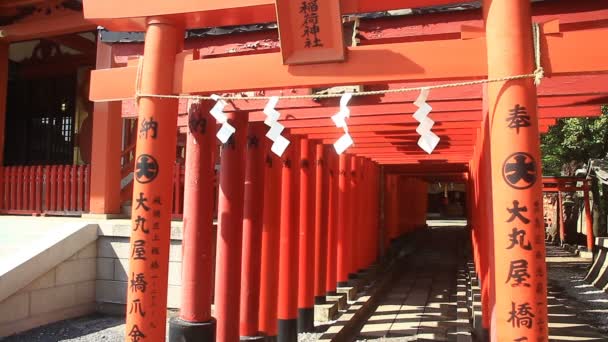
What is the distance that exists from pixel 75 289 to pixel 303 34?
641 cm

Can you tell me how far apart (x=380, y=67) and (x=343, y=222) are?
245 inches

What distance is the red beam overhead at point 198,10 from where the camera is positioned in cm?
329

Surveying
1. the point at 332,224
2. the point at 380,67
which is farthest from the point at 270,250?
the point at 380,67

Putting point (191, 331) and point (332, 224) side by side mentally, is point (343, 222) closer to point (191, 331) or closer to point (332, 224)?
point (332, 224)

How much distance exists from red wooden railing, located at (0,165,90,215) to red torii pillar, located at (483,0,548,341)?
8.58m

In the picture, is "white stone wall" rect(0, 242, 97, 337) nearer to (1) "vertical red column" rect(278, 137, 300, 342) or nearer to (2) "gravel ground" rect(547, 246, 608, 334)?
(1) "vertical red column" rect(278, 137, 300, 342)

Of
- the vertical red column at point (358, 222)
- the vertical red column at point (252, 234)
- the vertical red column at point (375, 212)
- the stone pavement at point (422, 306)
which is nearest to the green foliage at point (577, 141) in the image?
the stone pavement at point (422, 306)

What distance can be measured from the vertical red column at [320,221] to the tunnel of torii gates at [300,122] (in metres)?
0.36

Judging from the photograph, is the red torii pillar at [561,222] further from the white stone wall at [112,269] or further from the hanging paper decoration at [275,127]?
the hanging paper decoration at [275,127]

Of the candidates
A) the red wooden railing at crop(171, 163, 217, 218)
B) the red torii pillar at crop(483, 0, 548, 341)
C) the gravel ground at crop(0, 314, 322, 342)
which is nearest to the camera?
the red torii pillar at crop(483, 0, 548, 341)

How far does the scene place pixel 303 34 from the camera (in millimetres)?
3262

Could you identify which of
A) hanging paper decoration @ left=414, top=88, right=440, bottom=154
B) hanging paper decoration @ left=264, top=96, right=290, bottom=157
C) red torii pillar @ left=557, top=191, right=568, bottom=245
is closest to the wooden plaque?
hanging paper decoration @ left=264, top=96, right=290, bottom=157

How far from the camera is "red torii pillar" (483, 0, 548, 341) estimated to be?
2664mm

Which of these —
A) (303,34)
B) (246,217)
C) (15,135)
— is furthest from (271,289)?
(15,135)
